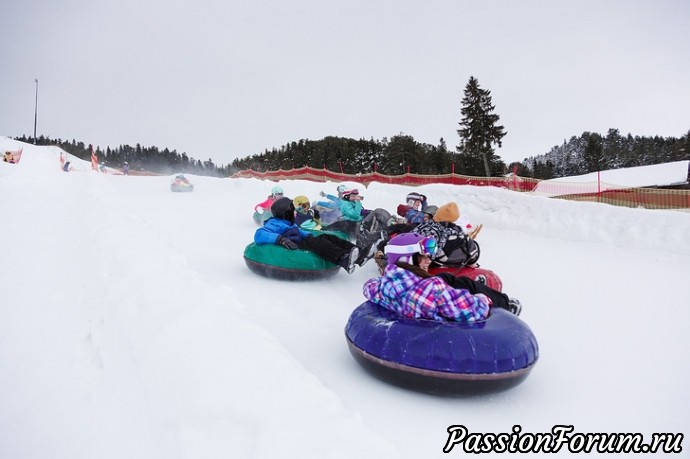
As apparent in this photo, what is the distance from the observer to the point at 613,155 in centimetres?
6831

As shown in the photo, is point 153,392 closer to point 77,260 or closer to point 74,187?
point 77,260

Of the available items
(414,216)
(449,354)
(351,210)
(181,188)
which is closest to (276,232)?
(414,216)

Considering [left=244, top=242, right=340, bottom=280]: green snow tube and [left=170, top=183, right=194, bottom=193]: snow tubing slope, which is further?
[left=170, top=183, right=194, bottom=193]: snow tubing slope

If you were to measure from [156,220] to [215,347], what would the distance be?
27.7ft

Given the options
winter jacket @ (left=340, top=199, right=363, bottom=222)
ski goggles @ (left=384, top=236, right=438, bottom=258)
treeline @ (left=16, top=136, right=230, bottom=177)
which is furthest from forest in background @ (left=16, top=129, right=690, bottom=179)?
ski goggles @ (left=384, top=236, right=438, bottom=258)

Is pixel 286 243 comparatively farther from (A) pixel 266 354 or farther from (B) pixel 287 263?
(A) pixel 266 354

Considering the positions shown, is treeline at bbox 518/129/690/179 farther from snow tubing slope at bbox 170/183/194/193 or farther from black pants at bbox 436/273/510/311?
black pants at bbox 436/273/510/311

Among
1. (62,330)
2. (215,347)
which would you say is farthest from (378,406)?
(62,330)

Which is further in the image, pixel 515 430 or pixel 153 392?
pixel 515 430

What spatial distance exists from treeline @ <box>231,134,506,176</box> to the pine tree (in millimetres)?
1292

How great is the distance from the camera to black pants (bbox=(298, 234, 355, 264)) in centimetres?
577

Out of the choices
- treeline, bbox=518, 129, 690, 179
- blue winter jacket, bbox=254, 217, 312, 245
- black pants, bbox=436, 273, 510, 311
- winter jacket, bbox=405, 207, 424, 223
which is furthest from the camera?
treeline, bbox=518, 129, 690, 179

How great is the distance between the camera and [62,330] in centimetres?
379

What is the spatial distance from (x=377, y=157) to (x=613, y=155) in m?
40.8
